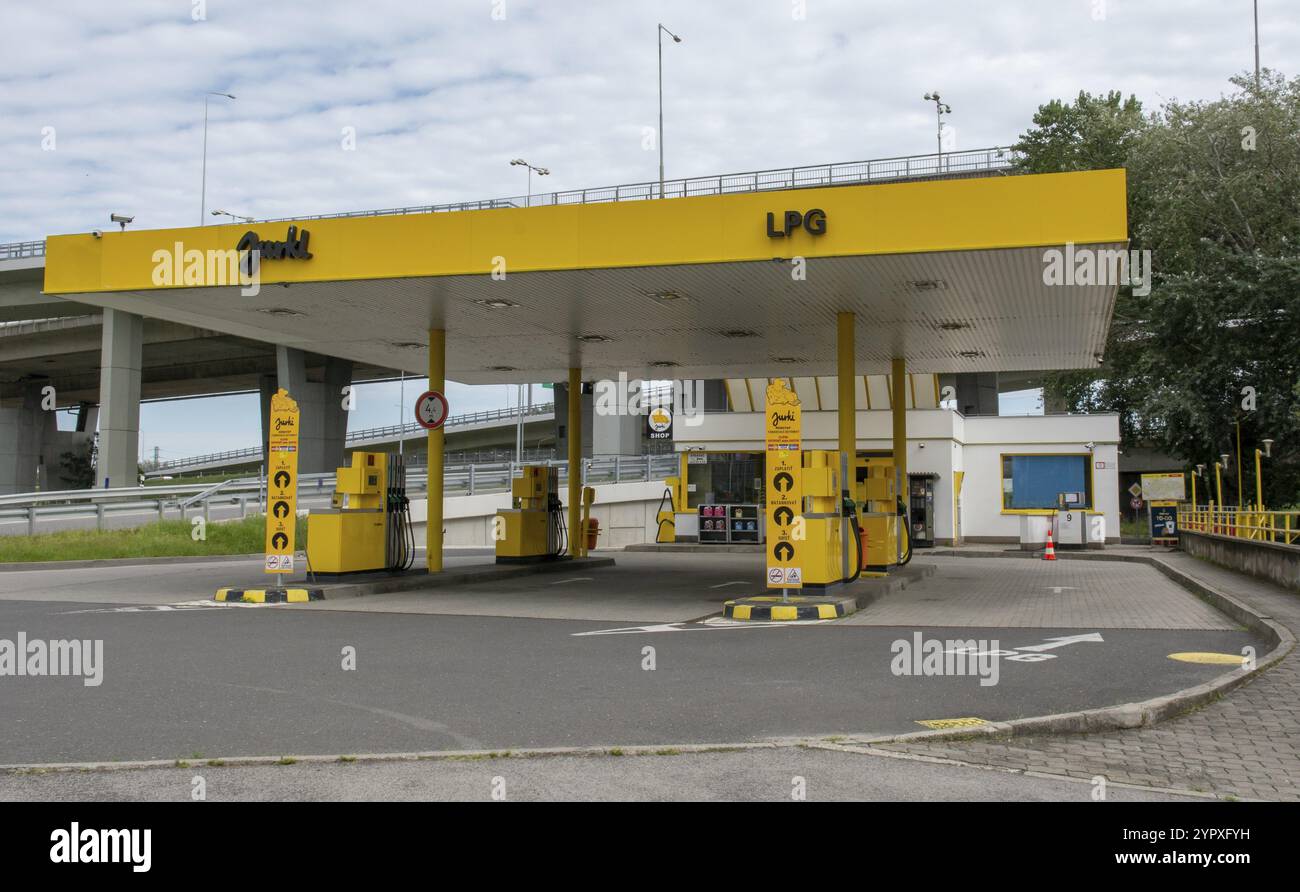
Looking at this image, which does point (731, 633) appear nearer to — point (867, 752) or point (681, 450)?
point (867, 752)

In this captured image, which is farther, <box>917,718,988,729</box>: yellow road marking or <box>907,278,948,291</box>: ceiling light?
<box>907,278,948,291</box>: ceiling light

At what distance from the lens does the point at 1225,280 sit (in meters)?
33.4

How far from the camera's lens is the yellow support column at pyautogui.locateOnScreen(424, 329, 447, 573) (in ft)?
62.8

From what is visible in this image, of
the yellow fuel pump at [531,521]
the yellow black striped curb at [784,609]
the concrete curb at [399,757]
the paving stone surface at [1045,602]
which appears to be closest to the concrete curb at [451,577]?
the yellow fuel pump at [531,521]

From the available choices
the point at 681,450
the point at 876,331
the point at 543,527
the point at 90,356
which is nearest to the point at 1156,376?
the point at 681,450

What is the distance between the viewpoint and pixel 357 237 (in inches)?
586

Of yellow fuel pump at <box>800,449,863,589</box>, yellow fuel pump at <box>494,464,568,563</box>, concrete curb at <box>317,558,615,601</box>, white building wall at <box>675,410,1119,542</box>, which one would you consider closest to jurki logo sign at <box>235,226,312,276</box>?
concrete curb at <box>317,558,615,601</box>

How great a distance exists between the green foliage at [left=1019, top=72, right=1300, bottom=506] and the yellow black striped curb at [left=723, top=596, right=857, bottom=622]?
933 inches

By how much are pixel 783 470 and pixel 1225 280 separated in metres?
26.6

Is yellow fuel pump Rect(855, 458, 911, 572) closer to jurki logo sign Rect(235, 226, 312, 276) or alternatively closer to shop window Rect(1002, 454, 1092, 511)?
jurki logo sign Rect(235, 226, 312, 276)

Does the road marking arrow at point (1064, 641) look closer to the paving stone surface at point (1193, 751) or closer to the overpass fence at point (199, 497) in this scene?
the paving stone surface at point (1193, 751)

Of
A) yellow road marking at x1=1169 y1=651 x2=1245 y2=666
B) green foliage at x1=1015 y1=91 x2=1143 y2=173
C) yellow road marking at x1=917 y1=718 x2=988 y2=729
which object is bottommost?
yellow road marking at x1=1169 y1=651 x2=1245 y2=666

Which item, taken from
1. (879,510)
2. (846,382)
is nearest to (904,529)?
(879,510)

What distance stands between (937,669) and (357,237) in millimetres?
9809
